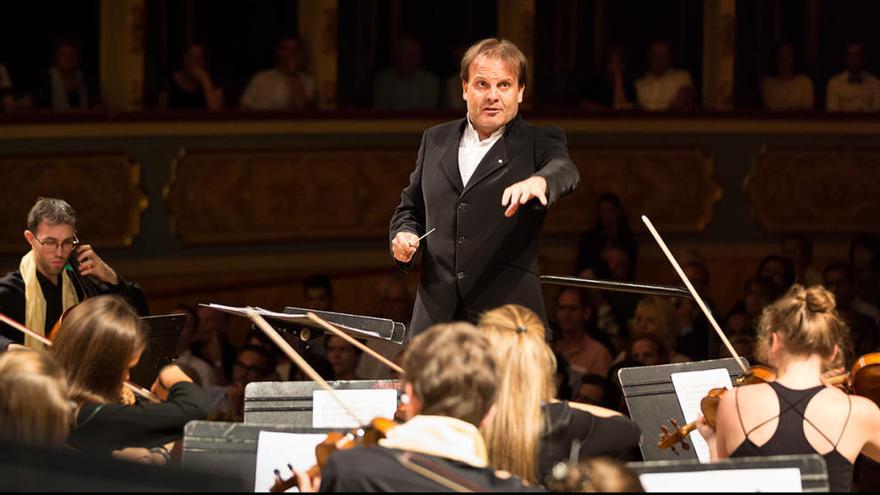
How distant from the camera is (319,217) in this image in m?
8.98

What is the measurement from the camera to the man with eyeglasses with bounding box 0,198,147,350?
15.8ft

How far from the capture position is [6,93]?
27.3 feet

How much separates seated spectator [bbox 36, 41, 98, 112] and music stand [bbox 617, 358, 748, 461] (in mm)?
5119

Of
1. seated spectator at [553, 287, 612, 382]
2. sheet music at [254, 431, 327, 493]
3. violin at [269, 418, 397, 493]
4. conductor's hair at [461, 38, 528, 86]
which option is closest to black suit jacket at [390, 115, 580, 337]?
conductor's hair at [461, 38, 528, 86]

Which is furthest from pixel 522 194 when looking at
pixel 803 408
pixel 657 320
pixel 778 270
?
pixel 778 270

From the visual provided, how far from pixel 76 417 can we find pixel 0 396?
42 cm

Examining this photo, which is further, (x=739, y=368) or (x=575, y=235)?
(x=575, y=235)

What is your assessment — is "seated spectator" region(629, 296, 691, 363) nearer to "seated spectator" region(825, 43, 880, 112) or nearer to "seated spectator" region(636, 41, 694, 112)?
"seated spectator" region(636, 41, 694, 112)

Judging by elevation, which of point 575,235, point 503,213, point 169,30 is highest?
point 169,30

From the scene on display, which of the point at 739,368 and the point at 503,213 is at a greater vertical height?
the point at 503,213

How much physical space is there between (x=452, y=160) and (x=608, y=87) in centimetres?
578

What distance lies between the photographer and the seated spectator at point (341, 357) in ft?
22.3

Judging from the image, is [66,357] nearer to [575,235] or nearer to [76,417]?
[76,417]

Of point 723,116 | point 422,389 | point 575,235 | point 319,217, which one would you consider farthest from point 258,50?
point 422,389
